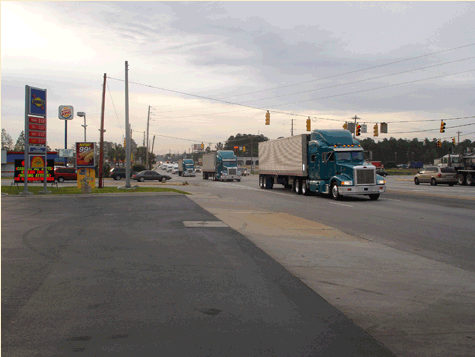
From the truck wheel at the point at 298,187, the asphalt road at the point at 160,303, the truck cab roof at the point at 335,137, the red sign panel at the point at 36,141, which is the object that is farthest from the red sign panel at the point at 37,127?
the asphalt road at the point at 160,303

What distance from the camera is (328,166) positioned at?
26812 millimetres

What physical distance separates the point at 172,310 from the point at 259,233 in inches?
278

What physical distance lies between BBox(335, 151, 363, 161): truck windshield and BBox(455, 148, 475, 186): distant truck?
19451 mm

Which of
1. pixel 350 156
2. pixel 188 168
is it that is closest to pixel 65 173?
pixel 188 168

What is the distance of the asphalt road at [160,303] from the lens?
4604 mm

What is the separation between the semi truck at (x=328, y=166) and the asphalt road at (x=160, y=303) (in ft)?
49.0

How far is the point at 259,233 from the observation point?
1262cm

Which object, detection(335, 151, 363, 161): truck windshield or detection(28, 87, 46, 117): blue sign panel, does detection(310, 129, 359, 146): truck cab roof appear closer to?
detection(335, 151, 363, 161): truck windshield

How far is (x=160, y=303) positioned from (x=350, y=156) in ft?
71.7

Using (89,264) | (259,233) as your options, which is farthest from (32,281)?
(259,233)

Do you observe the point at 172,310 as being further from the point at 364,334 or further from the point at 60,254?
the point at 60,254

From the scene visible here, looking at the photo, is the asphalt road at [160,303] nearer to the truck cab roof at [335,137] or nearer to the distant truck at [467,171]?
the truck cab roof at [335,137]

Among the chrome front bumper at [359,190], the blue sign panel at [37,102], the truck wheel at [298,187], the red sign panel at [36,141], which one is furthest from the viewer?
the truck wheel at [298,187]

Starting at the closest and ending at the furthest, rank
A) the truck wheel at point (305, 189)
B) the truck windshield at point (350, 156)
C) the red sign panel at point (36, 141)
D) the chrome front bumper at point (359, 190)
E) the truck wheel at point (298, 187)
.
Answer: the chrome front bumper at point (359, 190) → the truck windshield at point (350, 156) → the red sign panel at point (36, 141) → the truck wheel at point (305, 189) → the truck wheel at point (298, 187)
